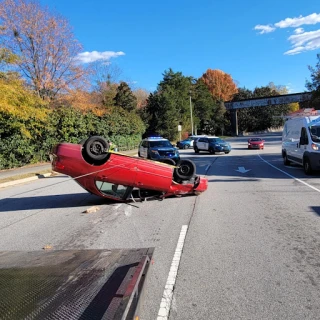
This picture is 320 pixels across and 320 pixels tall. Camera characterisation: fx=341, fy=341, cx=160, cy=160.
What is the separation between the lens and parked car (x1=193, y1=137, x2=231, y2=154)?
99.9 feet

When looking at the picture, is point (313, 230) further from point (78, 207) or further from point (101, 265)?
point (78, 207)

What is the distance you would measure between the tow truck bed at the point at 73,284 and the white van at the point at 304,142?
11.1 m

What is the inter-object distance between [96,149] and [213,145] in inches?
943

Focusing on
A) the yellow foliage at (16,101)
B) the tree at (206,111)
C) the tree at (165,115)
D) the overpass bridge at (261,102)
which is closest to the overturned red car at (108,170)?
the yellow foliage at (16,101)

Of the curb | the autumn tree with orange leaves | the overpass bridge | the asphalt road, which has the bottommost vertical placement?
the curb

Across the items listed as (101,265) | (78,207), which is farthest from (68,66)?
(101,265)

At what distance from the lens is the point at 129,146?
146ft

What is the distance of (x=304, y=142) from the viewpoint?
14656 mm

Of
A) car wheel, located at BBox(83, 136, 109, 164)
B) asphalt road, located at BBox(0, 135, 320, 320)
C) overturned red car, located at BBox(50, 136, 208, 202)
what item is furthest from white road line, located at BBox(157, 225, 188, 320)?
car wheel, located at BBox(83, 136, 109, 164)

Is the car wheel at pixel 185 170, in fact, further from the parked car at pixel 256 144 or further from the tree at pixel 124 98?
the tree at pixel 124 98

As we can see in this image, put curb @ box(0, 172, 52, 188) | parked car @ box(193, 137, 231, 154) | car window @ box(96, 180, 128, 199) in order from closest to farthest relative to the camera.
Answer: car window @ box(96, 180, 128, 199) → curb @ box(0, 172, 52, 188) → parked car @ box(193, 137, 231, 154)

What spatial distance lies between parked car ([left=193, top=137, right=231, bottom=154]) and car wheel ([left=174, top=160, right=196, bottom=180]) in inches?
840

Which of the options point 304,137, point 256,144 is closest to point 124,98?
point 256,144

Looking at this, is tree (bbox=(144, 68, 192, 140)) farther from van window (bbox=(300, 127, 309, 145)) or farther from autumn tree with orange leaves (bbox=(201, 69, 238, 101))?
van window (bbox=(300, 127, 309, 145))
